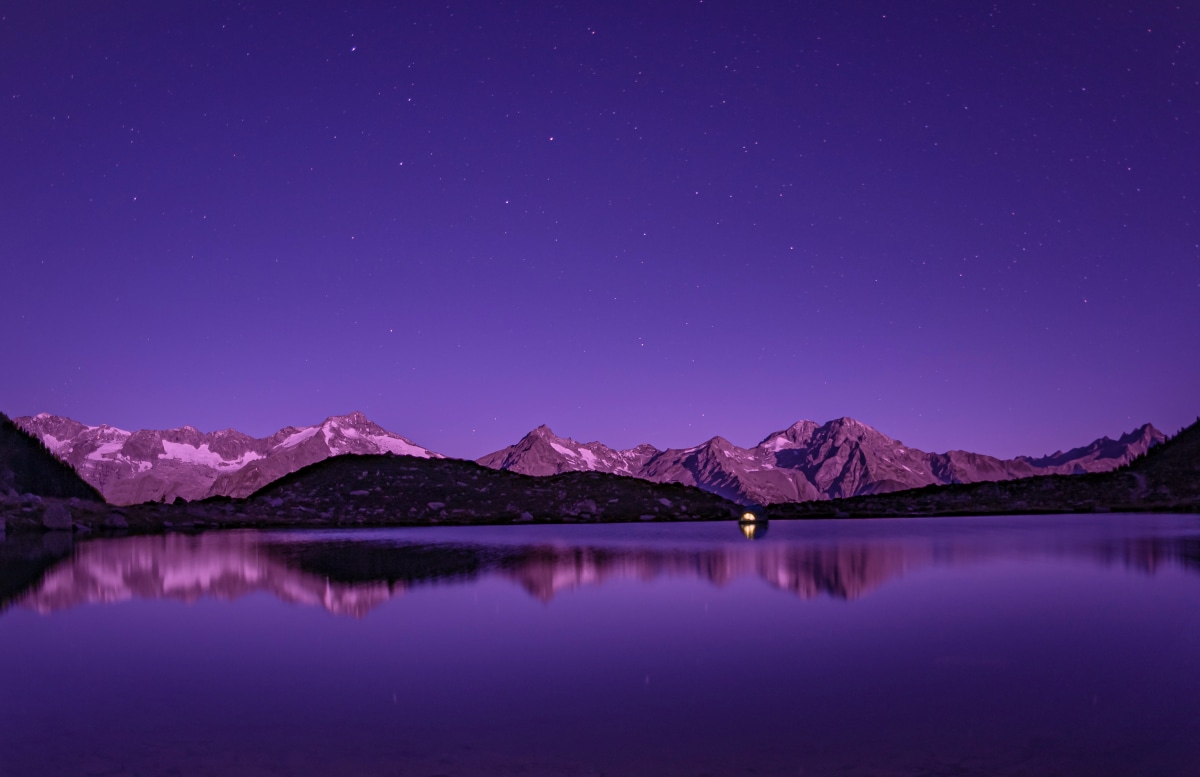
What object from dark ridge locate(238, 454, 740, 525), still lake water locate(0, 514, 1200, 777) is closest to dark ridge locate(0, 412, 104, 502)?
dark ridge locate(238, 454, 740, 525)

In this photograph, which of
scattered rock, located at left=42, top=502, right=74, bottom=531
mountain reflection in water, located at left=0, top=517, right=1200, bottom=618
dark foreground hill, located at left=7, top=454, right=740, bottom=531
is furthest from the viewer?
dark foreground hill, located at left=7, top=454, right=740, bottom=531

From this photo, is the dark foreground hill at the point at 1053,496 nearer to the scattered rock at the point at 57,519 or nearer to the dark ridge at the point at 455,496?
the dark ridge at the point at 455,496

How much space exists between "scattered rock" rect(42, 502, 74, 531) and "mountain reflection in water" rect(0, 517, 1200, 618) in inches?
565

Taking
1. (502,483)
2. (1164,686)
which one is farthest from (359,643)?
(502,483)

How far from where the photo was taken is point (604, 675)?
560 inches

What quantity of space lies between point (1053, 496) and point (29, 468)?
134245mm

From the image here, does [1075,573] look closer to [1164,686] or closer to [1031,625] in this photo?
[1031,625]

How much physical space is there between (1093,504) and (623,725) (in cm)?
13629

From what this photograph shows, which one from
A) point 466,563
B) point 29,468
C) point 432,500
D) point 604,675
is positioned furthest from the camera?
point 432,500

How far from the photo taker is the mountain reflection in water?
26.5 m

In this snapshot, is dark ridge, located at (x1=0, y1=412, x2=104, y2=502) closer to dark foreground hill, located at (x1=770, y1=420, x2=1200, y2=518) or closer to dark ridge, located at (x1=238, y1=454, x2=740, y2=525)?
dark ridge, located at (x1=238, y1=454, x2=740, y2=525)

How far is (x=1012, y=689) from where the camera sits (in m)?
12.8

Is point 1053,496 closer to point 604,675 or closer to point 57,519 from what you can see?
point 57,519

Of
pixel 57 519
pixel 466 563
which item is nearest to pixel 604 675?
pixel 466 563
